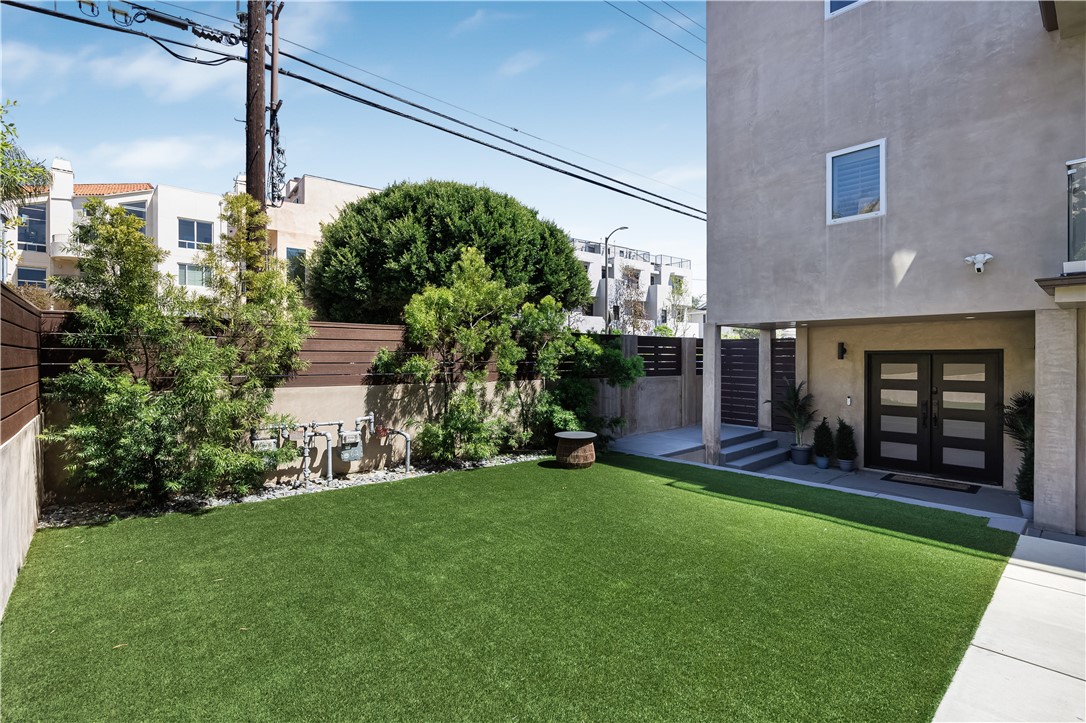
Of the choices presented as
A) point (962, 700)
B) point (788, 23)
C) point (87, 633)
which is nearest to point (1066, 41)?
point (788, 23)

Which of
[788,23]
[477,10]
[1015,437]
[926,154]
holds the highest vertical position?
[477,10]

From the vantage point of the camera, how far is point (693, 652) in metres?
3.05

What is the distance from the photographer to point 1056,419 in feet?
19.7

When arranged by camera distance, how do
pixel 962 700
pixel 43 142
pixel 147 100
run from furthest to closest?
pixel 147 100, pixel 43 142, pixel 962 700

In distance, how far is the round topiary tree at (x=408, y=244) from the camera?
13.1 meters

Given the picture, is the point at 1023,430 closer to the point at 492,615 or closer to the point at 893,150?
the point at 893,150

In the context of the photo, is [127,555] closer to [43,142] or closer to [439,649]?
[439,649]

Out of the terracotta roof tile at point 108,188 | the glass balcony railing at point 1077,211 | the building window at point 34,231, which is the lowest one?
the glass balcony railing at point 1077,211

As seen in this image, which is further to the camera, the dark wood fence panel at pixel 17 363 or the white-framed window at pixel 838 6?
the white-framed window at pixel 838 6

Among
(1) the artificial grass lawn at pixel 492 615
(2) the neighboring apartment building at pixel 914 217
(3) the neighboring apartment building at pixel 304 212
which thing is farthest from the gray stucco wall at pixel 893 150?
(3) the neighboring apartment building at pixel 304 212

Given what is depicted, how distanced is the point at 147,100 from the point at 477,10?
18.7 feet

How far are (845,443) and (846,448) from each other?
0.09 meters

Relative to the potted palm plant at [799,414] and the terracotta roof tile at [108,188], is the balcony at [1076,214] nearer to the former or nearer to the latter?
the potted palm plant at [799,414]

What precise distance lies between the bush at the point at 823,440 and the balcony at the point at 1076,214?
4723 mm
